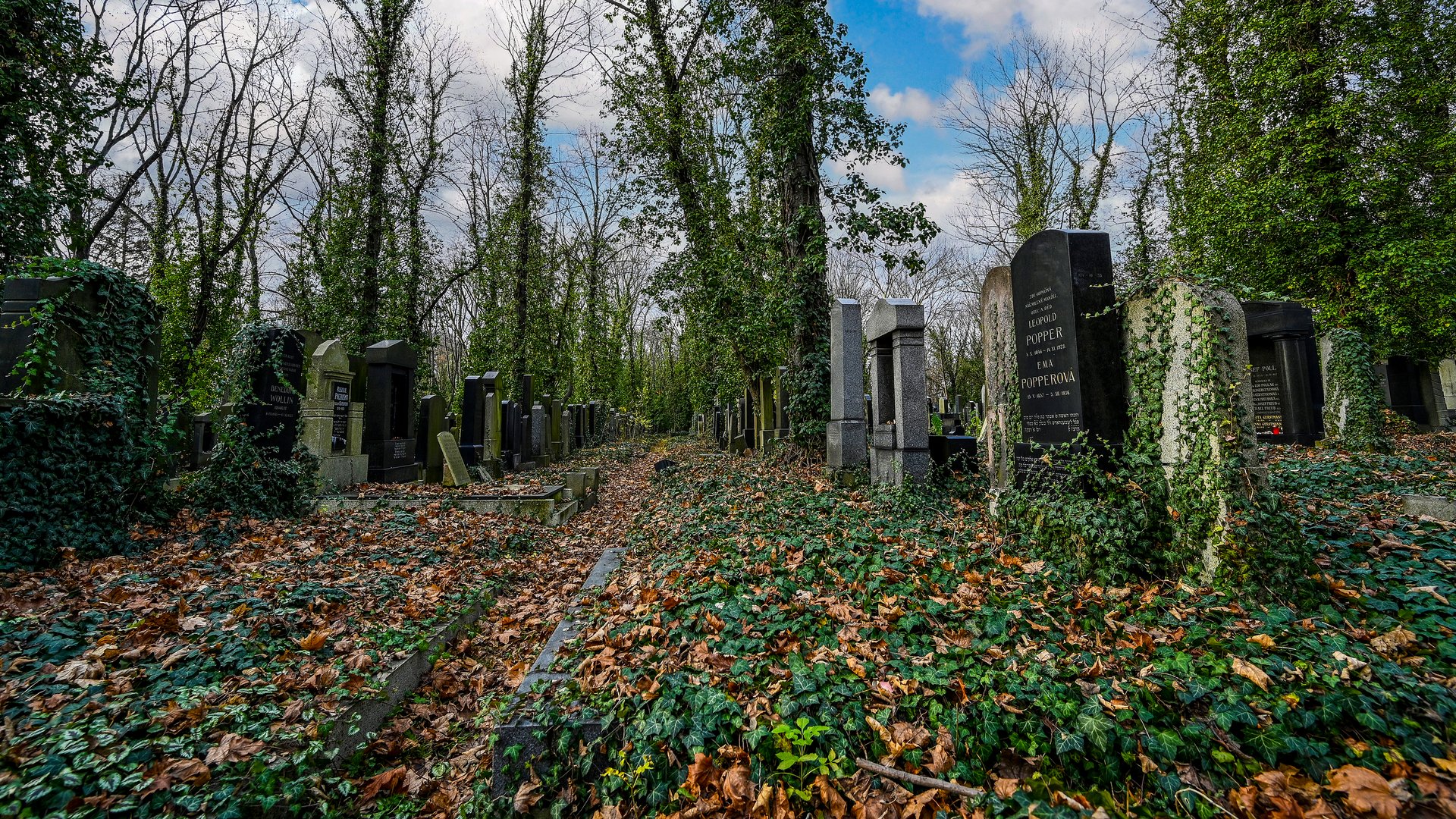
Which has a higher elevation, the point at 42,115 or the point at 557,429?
the point at 42,115

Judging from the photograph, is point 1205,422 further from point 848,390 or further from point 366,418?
point 366,418

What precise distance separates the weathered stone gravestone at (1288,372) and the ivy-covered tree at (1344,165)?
374 cm

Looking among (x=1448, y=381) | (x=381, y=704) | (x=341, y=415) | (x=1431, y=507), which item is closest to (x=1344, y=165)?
(x=1448, y=381)

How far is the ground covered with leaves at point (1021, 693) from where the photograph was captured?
7.06ft

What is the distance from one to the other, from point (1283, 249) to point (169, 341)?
26.5 metres

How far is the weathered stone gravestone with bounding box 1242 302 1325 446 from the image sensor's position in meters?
10.5

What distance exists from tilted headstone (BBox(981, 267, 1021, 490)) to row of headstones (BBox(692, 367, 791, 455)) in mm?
4331

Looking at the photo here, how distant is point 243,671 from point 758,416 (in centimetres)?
1224

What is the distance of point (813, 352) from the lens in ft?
32.2

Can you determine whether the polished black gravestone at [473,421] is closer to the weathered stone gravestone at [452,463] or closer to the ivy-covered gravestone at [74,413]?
the weathered stone gravestone at [452,463]

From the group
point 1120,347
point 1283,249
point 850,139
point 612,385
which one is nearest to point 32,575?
point 1120,347

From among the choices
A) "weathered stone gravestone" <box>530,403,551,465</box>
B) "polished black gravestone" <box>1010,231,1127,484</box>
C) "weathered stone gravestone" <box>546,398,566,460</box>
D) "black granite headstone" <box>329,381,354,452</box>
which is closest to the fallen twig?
"polished black gravestone" <box>1010,231,1127,484</box>

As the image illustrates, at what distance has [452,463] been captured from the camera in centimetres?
988

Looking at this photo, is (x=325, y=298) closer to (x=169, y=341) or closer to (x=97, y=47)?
(x=169, y=341)
